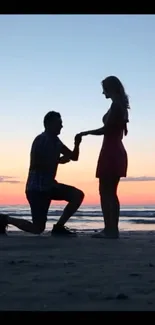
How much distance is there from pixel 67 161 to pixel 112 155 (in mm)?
864

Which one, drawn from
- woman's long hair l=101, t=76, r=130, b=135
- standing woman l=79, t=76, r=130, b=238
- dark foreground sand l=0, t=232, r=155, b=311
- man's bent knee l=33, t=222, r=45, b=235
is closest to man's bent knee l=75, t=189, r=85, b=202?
standing woman l=79, t=76, r=130, b=238

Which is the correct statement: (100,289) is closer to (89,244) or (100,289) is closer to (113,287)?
(113,287)

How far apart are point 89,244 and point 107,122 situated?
1.84 meters

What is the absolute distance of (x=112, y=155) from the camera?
771 centimetres

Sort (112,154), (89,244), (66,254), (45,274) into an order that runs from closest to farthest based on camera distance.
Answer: (45,274) → (66,254) → (89,244) → (112,154)

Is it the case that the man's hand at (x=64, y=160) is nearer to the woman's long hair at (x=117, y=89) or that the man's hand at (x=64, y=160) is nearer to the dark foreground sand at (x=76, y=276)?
the woman's long hair at (x=117, y=89)

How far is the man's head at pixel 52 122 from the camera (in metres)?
8.10

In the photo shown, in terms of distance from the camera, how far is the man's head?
26.6 feet

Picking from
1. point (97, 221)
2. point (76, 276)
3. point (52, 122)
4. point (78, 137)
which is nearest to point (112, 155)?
point (78, 137)

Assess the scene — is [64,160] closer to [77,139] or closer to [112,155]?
[77,139]

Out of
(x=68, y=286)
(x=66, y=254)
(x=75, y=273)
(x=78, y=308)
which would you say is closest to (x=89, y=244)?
(x=66, y=254)

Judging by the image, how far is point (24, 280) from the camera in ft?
12.9
